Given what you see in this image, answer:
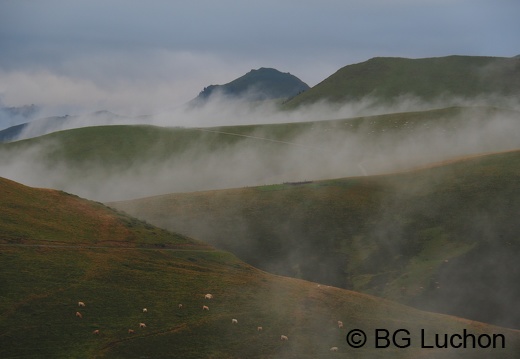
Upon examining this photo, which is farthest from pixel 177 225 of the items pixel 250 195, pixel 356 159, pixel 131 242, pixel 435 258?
pixel 356 159

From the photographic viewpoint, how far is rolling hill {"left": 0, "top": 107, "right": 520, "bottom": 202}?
6511 inches

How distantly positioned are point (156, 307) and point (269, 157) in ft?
420

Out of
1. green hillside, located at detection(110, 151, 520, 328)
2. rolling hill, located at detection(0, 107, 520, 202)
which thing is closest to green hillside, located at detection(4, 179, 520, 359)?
green hillside, located at detection(110, 151, 520, 328)

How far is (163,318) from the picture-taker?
52.9 m

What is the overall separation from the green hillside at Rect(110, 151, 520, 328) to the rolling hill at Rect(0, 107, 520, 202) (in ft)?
123

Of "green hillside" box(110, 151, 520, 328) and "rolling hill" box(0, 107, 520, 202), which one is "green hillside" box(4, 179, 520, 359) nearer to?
"green hillside" box(110, 151, 520, 328)

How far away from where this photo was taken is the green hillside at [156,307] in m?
47.6

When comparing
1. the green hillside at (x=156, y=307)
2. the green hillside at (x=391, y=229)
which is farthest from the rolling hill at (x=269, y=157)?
the green hillside at (x=156, y=307)

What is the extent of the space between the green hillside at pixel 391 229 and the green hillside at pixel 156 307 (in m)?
13.6

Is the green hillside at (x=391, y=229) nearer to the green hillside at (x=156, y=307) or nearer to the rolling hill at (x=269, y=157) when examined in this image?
the green hillside at (x=156, y=307)

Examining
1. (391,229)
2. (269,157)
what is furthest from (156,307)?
(269,157)

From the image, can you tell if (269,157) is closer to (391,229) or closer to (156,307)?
(391,229)

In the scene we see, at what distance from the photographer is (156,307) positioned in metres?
55.2

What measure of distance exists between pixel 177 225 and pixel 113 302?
4819cm
